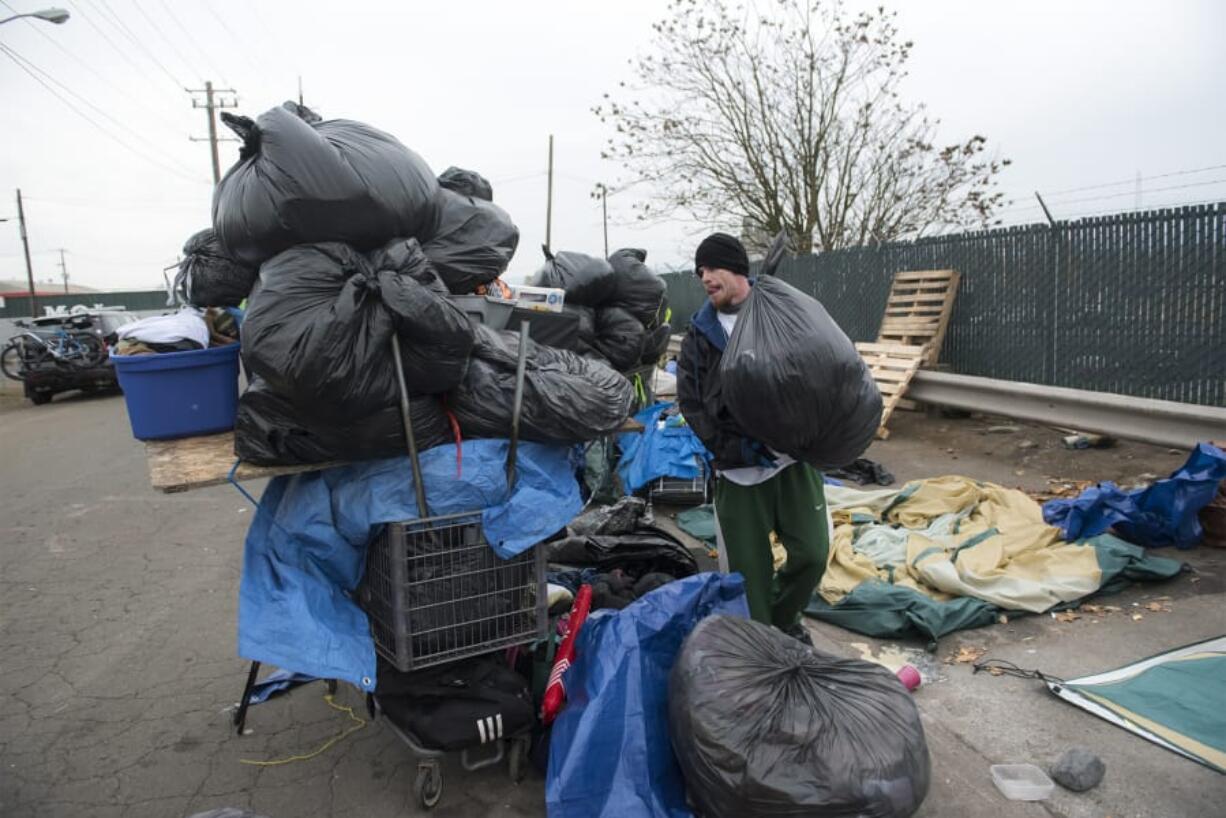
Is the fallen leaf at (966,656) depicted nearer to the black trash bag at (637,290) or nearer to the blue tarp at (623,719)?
the blue tarp at (623,719)

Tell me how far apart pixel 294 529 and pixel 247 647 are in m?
0.36

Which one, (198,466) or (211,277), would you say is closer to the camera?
(198,466)

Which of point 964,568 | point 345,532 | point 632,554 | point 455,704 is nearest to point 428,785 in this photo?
point 455,704

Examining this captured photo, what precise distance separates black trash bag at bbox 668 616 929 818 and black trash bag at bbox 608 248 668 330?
4055 millimetres

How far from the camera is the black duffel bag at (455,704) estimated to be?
Answer: 2434mm

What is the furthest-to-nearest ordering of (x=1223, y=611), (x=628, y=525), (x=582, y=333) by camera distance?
(x=582, y=333), (x=628, y=525), (x=1223, y=611)

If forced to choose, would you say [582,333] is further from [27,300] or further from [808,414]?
[27,300]

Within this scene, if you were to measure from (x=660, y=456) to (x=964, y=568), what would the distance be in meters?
2.23

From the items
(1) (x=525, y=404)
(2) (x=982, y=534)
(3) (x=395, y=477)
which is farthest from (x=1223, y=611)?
(3) (x=395, y=477)

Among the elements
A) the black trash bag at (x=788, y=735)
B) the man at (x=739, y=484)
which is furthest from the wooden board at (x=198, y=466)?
the man at (x=739, y=484)

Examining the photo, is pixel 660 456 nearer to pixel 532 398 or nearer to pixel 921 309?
pixel 532 398

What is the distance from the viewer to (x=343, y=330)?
84.4 inches

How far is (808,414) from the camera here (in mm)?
2723

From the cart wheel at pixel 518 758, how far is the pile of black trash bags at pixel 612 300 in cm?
344
